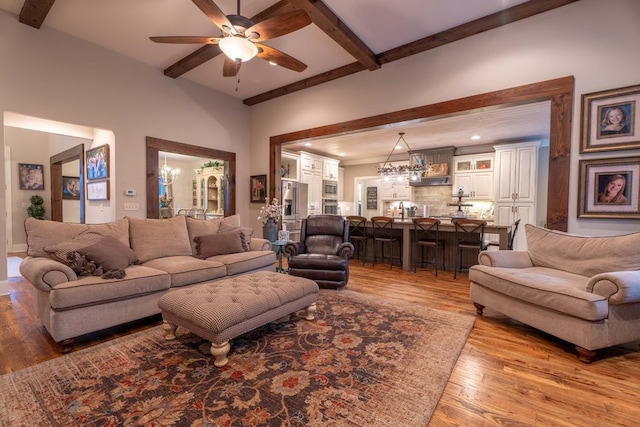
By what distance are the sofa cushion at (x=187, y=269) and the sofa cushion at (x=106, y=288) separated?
91 mm

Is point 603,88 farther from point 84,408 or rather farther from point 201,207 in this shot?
point 201,207

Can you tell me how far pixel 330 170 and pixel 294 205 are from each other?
2.14 m

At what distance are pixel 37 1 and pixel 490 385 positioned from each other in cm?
538

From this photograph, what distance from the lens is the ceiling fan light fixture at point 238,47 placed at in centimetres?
254

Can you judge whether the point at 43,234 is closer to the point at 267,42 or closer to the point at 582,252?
the point at 267,42

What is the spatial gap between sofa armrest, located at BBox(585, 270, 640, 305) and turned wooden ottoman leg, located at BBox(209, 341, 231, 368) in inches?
107

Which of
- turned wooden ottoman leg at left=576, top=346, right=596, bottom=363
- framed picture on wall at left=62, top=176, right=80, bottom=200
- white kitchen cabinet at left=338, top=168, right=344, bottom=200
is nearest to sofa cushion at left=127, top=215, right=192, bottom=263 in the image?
turned wooden ottoman leg at left=576, top=346, right=596, bottom=363

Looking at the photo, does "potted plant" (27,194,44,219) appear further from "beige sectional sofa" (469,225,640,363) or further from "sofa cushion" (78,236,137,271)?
"beige sectional sofa" (469,225,640,363)

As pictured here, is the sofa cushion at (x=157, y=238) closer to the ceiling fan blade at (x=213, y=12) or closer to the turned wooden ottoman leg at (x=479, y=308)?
the ceiling fan blade at (x=213, y=12)

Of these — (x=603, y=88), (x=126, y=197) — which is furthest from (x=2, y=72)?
(x=603, y=88)

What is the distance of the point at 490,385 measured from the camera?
179 cm

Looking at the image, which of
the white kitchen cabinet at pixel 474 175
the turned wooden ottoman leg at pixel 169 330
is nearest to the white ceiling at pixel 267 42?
the white kitchen cabinet at pixel 474 175

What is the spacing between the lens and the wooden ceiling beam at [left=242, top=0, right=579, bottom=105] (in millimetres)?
3023

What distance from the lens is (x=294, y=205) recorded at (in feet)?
22.4
